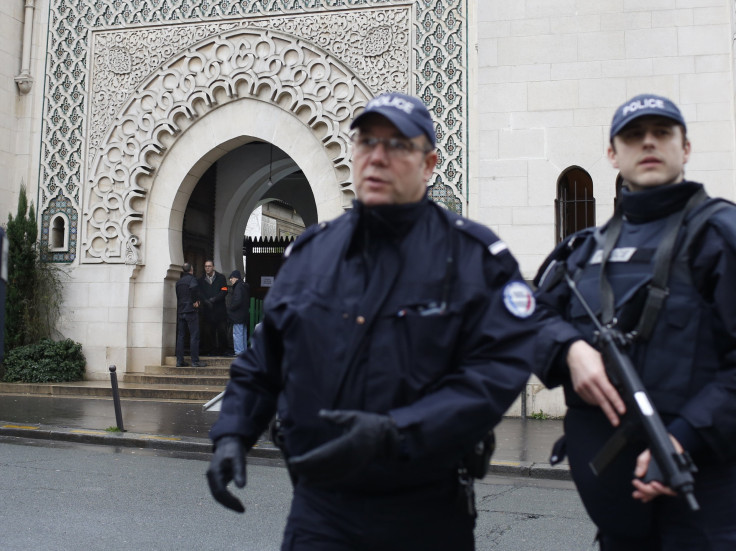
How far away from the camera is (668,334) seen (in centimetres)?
245

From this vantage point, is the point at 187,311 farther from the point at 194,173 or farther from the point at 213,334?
the point at 213,334

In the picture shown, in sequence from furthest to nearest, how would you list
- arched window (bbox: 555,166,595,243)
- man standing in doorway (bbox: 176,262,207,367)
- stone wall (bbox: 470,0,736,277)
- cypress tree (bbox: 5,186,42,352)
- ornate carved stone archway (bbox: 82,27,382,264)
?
1. cypress tree (bbox: 5,186,42,352)
2. man standing in doorway (bbox: 176,262,207,367)
3. ornate carved stone archway (bbox: 82,27,382,264)
4. arched window (bbox: 555,166,595,243)
5. stone wall (bbox: 470,0,736,277)

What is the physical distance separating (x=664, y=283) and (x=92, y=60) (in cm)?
1459

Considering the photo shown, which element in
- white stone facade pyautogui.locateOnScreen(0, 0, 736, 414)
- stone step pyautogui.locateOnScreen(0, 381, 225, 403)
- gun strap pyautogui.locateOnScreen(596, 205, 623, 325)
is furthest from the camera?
stone step pyautogui.locateOnScreen(0, 381, 225, 403)

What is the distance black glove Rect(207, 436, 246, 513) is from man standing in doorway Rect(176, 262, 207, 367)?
12.4 metres

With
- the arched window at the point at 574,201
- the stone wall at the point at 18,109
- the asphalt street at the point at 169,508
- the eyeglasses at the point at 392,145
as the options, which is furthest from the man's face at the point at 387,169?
the stone wall at the point at 18,109

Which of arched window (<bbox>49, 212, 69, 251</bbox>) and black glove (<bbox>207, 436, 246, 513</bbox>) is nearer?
black glove (<bbox>207, 436, 246, 513</bbox>)

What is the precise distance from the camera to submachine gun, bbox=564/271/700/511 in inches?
87.3

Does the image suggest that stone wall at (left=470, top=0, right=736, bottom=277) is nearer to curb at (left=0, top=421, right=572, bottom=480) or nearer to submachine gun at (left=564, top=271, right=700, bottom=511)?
curb at (left=0, top=421, right=572, bottom=480)

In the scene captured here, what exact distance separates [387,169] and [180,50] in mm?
13340

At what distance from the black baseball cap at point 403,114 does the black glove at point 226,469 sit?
0.99 metres

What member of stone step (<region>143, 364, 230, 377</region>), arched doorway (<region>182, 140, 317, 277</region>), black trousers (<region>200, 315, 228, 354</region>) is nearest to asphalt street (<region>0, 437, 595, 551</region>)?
stone step (<region>143, 364, 230, 377</region>)

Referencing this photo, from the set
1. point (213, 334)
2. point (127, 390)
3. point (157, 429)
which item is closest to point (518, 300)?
point (157, 429)

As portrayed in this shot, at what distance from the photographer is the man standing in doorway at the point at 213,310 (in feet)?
53.3
